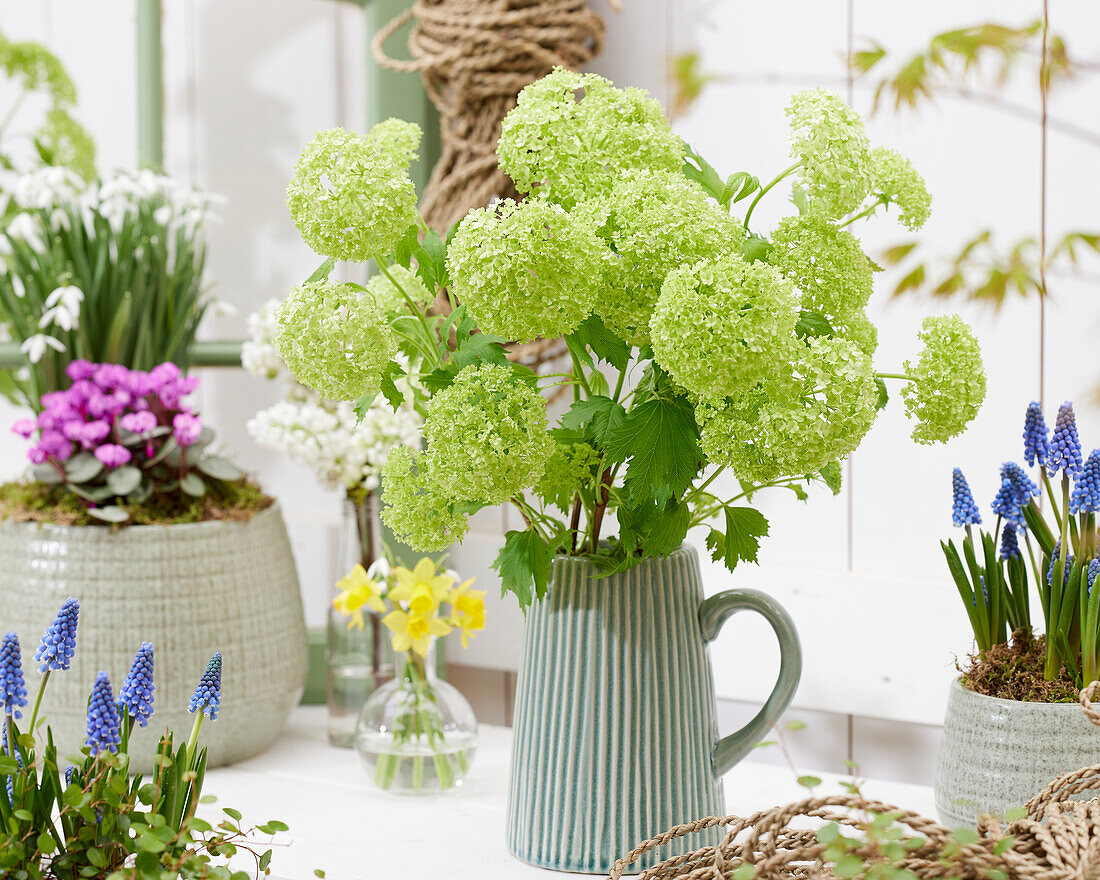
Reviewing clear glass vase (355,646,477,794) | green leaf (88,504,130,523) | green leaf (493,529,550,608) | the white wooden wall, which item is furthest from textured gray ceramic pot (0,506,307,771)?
green leaf (493,529,550,608)

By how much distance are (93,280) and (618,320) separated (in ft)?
Answer: 2.05

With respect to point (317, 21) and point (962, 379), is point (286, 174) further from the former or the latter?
point (962, 379)

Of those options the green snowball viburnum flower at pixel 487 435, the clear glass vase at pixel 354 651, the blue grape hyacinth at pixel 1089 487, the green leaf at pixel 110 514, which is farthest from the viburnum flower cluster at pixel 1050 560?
the green leaf at pixel 110 514

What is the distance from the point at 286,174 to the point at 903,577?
840mm

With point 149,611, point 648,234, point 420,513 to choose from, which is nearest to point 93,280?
point 149,611

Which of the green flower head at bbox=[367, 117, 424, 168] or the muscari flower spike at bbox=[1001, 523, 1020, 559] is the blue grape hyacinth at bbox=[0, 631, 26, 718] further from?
the muscari flower spike at bbox=[1001, 523, 1020, 559]

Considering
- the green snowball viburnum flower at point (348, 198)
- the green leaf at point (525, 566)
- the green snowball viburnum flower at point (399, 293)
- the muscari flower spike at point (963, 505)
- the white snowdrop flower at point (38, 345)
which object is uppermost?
the green snowball viburnum flower at point (348, 198)

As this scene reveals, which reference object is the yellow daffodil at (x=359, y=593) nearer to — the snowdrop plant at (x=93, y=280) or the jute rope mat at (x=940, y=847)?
the snowdrop plant at (x=93, y=280)

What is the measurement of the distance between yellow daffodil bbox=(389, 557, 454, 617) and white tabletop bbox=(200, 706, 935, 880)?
17 centimetres

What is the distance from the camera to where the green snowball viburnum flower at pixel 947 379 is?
27.6 inches

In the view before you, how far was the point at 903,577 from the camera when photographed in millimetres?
1055

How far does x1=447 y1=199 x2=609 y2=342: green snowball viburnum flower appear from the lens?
0.61 meters

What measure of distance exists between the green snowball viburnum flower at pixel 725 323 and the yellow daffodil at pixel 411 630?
47 centimetres

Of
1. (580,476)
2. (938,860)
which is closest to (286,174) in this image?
(580,476)
